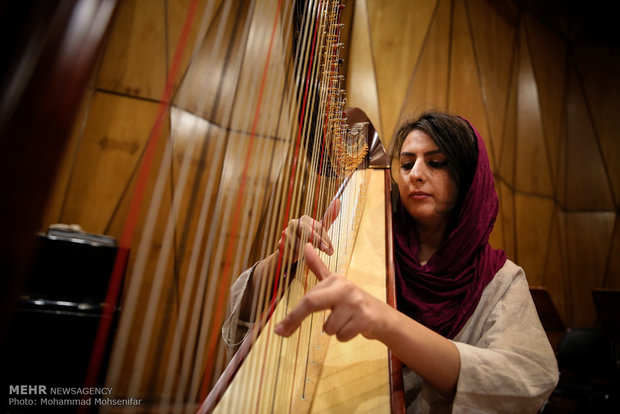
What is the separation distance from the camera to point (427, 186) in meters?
1.34

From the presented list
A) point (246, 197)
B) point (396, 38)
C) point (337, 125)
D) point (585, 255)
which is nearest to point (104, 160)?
point (337, 125)

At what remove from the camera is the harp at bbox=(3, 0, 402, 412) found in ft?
1.10

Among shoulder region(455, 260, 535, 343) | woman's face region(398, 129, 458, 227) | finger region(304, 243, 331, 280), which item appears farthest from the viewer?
woman's face region(398, 129, 458, 227)

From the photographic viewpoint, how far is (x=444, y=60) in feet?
12.6

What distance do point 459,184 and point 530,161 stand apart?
3.63 m

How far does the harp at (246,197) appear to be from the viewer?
334mm

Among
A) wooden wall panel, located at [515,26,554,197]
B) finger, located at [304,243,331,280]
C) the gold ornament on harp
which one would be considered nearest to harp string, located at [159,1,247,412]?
finger, located at [304,243,331,280]

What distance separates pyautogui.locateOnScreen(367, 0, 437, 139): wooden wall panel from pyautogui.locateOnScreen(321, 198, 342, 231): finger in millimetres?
2717

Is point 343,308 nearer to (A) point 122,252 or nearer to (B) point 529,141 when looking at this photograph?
(A) point 122,252

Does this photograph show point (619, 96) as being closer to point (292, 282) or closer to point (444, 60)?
point (444, 60)

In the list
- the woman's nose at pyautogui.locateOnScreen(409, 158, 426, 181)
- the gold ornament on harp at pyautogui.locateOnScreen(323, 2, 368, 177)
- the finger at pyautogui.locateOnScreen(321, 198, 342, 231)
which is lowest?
A: the finger at pyautogui.locateOnScreen(321, 198, 342, 231)

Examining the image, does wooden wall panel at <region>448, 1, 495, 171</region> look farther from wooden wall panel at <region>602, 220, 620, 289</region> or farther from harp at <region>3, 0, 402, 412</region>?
harp at <region>3, 0, 402, 412</region>

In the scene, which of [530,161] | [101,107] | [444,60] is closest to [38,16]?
[101,107]

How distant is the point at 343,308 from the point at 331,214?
1.99ft
